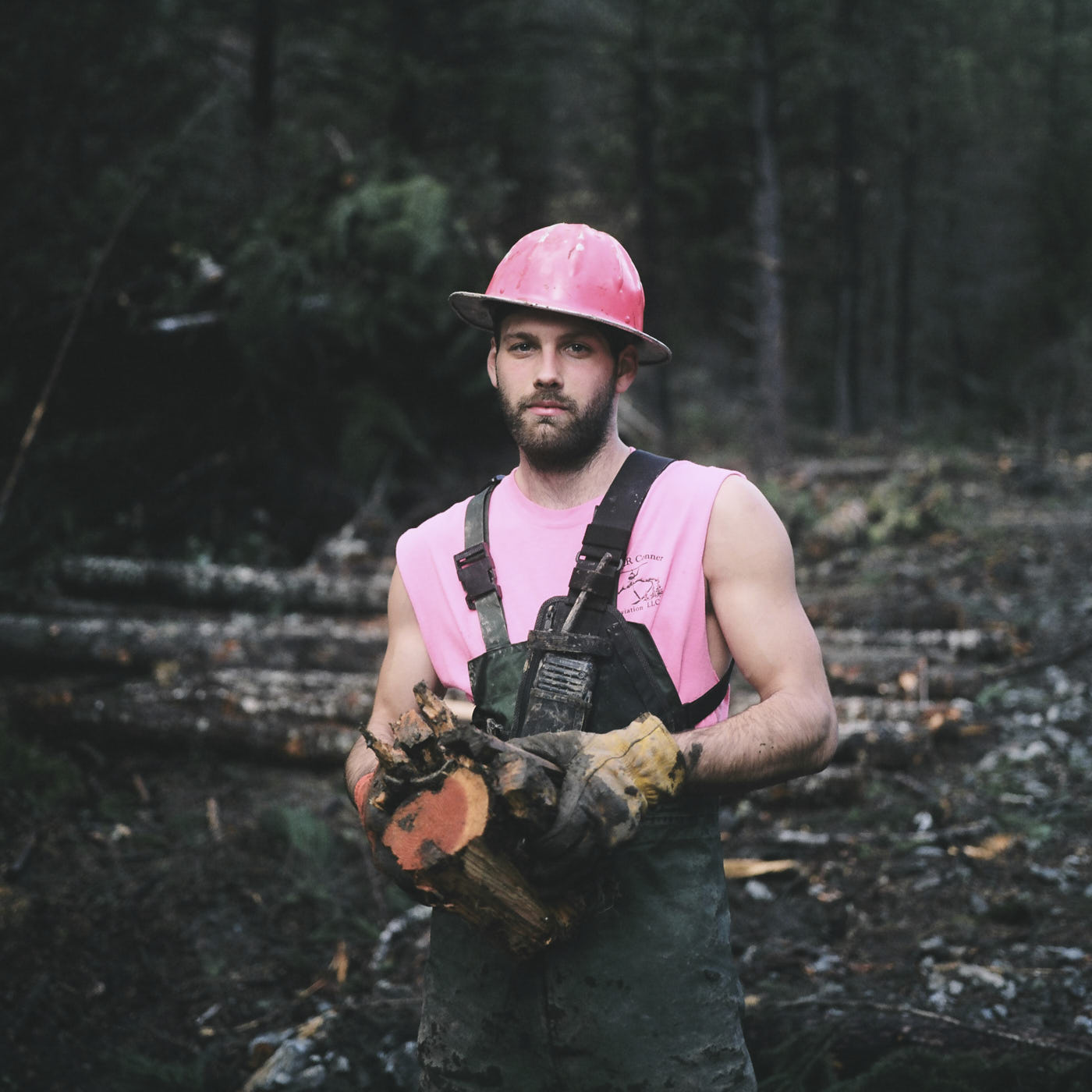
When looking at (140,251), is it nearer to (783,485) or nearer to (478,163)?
(478,163)

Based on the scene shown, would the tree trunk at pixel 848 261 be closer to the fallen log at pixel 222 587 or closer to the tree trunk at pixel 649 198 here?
the tree trunk at pixel 649 198

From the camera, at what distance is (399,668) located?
8.03 feet

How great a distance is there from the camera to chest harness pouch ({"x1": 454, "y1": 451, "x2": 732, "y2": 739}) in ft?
6.62

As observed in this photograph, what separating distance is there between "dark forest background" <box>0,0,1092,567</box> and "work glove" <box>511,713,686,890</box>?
5860 mm

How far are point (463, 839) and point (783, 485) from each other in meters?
11.9

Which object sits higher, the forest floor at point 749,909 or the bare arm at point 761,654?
the bare arm at point 761,654

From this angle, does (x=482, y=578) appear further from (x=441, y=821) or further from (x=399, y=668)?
(x=441, y=821)

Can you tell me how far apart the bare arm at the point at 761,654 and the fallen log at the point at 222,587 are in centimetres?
565

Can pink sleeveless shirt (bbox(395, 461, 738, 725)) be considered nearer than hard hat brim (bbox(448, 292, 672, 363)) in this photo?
Yes

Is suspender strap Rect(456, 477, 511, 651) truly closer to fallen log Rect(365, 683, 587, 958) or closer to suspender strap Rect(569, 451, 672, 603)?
suspender strap Rect(569, 451, 672, 603)

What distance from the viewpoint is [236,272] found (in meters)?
8.84

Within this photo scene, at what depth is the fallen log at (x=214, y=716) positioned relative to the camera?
217 inches

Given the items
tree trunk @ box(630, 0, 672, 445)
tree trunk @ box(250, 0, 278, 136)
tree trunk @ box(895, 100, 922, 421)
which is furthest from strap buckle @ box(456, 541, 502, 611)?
tree trunk @ box(895, 100, 922, 421)

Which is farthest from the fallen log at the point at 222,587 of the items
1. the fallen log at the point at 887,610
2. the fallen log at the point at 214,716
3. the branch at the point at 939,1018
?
the branch at the point at 939,1018
